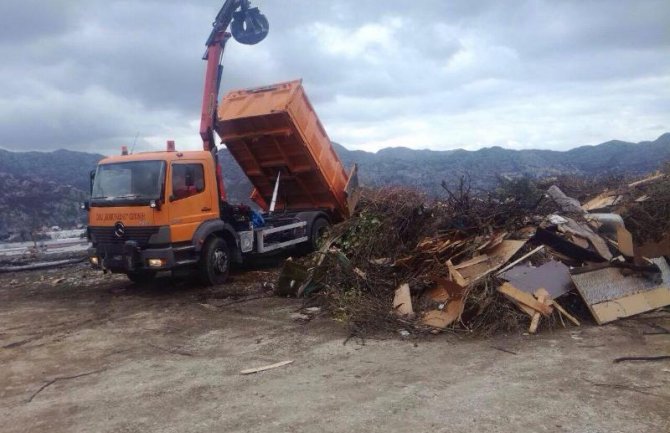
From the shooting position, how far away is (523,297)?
6160mm

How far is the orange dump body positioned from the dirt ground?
12.2 ft

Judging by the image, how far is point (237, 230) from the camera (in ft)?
32.1

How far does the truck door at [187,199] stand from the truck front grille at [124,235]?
40 centimetres

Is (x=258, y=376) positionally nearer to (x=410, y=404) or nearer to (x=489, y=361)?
(x=410, y=404)

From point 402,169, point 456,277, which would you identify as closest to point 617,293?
point 456,277

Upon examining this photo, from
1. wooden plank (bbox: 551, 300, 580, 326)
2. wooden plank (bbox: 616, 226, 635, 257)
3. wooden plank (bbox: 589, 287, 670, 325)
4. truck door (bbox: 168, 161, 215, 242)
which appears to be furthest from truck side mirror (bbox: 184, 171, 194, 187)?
wooden plank (bbox: 616, 226, 635, 257)

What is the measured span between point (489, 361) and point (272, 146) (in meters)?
6.49

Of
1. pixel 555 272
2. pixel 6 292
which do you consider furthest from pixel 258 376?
pixel 6 292

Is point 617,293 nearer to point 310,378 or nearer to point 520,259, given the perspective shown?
point 520,259

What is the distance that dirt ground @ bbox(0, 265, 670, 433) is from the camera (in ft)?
12.9

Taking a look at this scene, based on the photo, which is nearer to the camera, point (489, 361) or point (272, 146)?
point (489, 361)

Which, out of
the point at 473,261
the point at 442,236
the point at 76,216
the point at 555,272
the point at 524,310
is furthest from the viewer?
the point at 76,216

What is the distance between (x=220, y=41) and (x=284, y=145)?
2488 mm

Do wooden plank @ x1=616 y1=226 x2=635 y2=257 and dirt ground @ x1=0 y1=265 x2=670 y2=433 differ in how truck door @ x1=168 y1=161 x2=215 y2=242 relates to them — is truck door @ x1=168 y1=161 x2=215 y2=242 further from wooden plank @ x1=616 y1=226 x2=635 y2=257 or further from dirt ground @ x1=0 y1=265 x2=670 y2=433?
wooden plank @ x1=616 y1=226 x2=635 y2=257
